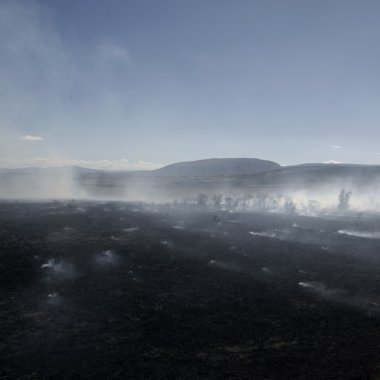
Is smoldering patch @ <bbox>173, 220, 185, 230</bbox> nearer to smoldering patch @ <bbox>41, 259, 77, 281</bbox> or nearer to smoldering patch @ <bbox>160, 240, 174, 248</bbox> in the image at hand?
smoldering patch @ <bbox>160, 240, 174, 248</bbox>

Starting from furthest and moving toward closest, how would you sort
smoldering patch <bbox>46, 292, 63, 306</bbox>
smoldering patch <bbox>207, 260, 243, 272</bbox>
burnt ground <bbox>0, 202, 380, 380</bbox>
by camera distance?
1. smoldering patch <bbox>207, 260, 243, 272</bbox>
2. smoldering patch <bbox>46, 292, 63, 306</bbox>
3. burnt ground <bbox>0, 202, 380, 380</bbox>

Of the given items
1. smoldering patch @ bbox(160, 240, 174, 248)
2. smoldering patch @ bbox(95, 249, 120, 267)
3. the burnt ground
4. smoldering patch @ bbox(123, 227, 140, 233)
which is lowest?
the burnt ground

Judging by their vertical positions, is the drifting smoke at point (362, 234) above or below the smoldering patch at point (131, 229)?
below

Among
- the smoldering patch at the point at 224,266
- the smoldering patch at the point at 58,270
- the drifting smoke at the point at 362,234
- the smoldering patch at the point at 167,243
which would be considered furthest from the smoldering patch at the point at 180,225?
the smoldering patch at the point at 58,270

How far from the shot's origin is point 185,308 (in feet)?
67.7

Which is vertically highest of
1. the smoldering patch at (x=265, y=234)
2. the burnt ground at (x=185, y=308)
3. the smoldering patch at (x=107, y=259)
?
the smoldering patch at (x=265, y=234)

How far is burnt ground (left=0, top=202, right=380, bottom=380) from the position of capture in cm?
1477

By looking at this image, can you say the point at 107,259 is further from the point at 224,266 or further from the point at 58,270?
the point at 224,266

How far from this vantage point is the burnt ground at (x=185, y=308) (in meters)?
14.8

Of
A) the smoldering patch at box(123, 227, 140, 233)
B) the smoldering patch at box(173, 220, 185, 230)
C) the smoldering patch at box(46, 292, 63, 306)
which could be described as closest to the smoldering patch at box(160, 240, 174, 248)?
the smoldering patch at box(123, 227, 140, 233)

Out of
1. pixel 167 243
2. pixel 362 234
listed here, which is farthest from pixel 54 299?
pixel 362 234

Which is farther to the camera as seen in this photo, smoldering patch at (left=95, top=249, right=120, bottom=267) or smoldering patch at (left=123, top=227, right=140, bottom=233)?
smoldering patch at (left=123, top=227, right=140, bottom=233)

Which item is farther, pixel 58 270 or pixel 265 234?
pixel 265 234

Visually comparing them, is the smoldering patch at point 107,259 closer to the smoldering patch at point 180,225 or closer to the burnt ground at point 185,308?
the burnt ground at point 185,308
